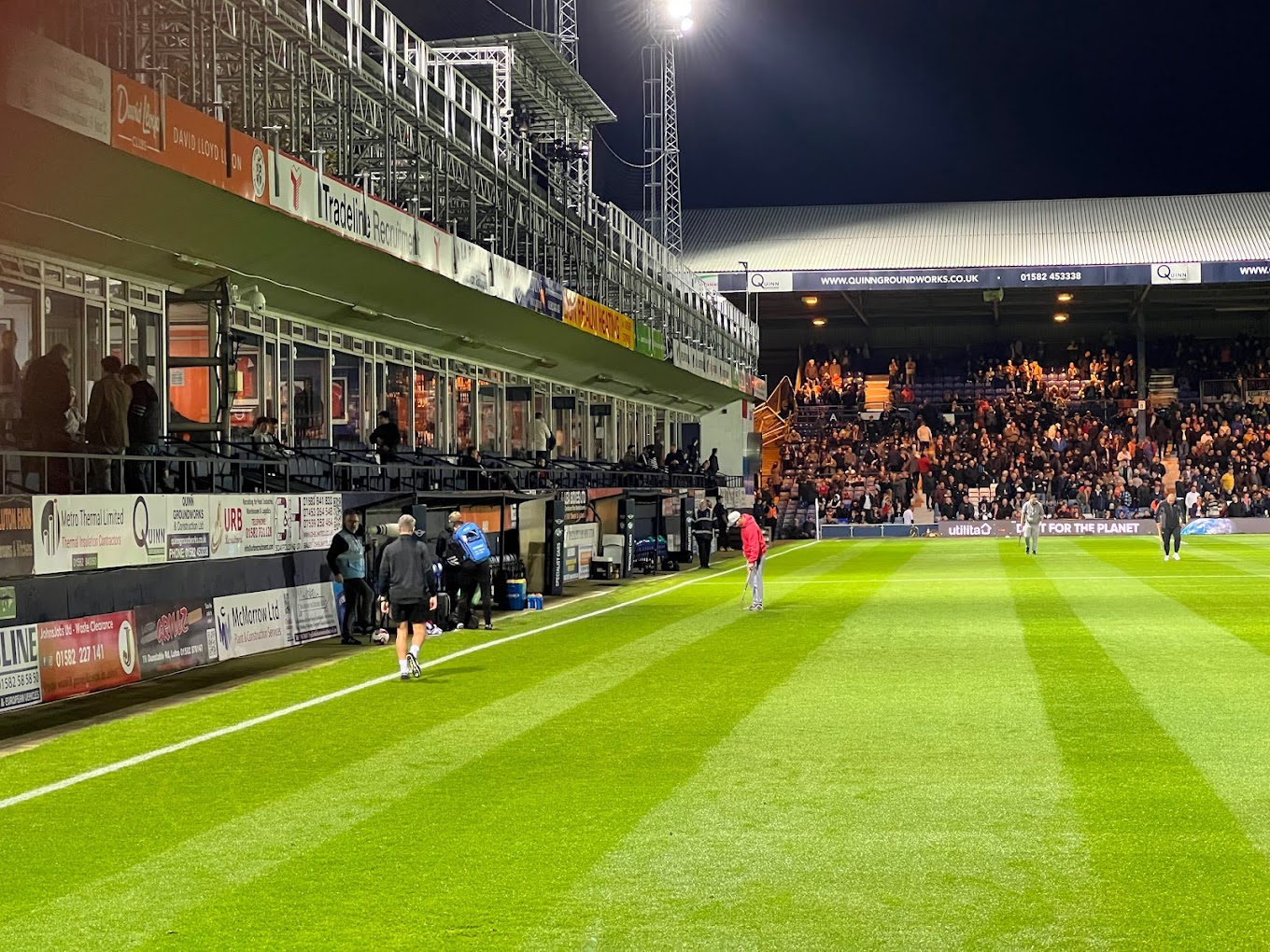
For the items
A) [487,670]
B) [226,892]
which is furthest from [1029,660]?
[226,892]

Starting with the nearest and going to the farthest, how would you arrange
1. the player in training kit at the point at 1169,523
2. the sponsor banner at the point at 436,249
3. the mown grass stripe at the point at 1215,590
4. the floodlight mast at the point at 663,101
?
1. the mown grass stripe at the point at 1215,590
2. the sponsor banner at the point at 436,249
3. the player in training kit at the point at 1169,523
4. the floodlight mast at the point at 663,101

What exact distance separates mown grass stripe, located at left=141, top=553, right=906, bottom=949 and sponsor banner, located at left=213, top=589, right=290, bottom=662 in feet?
20.7

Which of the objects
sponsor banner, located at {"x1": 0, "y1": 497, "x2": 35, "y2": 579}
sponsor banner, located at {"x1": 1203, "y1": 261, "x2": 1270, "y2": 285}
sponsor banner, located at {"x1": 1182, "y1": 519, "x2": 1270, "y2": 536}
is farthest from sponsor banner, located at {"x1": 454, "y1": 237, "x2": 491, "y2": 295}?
sponsor banner, located at {"x1": 1203, "y1": 261, "x2": 1270, "y2": 285}

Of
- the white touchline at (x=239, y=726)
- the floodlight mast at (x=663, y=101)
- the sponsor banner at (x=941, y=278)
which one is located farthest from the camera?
the sponsor banner at (x=941, y=278)

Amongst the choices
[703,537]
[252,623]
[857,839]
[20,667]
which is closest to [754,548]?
[252,623]

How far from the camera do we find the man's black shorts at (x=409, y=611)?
637 inches

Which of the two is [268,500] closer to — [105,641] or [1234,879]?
[105,641]

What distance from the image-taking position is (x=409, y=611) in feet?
53.3

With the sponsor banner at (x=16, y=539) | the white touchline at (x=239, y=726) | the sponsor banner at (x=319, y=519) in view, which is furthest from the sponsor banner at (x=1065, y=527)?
the sponsor banner at (x=16, y=539)

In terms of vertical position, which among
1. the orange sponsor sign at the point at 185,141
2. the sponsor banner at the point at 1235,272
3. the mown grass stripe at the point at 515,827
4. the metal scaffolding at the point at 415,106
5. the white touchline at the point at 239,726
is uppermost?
the sponsor banner at the point at 1235,272

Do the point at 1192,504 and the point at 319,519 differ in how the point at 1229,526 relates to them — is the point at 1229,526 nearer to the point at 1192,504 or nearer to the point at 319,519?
the point at 1192,504

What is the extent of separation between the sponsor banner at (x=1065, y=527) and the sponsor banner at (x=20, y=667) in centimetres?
4815

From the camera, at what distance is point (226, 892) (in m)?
7.87

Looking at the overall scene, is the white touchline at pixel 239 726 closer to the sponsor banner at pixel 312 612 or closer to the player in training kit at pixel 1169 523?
the sponsor banner at pixel 312 612
